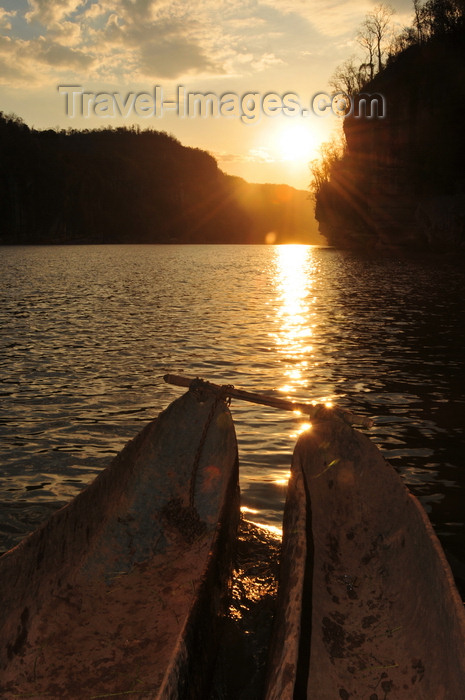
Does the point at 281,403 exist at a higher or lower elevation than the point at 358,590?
higher

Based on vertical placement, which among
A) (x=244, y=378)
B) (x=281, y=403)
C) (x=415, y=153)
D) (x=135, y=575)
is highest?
(x=415, y=153)

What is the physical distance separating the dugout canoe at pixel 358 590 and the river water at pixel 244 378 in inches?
34.1

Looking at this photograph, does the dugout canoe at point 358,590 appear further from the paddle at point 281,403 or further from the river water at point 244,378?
the river water at point 244,378

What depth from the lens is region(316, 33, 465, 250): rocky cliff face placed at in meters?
44.3

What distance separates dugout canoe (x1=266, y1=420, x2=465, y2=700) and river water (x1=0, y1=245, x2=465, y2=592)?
867 mm

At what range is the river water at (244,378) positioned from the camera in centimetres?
635

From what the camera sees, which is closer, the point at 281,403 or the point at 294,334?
the point at 281,403

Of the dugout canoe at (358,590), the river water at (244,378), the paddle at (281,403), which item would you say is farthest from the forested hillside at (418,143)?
the dugout canoe at (358,590)

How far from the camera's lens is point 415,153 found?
162 feet

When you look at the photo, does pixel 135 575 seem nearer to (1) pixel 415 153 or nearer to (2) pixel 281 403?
(2) pixel 281 403

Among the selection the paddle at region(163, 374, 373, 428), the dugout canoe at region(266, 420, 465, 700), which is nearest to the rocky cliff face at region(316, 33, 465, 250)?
the paddle at region(163, 374, 373, 428)

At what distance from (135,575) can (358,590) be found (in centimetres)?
167

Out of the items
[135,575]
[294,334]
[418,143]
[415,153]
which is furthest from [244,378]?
[418,143]

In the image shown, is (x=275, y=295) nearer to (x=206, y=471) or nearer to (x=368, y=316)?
(x=368, y=316)
